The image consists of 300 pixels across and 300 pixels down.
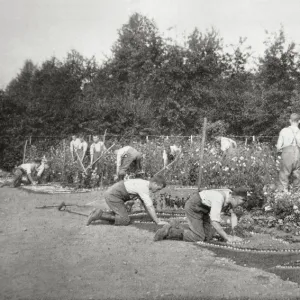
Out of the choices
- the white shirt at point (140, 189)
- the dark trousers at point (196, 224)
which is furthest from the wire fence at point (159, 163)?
the dark trousers at point (196, 224)

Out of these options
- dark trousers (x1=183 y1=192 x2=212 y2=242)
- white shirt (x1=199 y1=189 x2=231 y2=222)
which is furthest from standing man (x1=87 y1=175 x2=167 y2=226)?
white shirt (x1=199 y1=189 x2=231 y2=222)

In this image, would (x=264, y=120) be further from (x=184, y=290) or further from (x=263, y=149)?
(x=184, y=290)

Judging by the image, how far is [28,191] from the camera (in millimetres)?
12789

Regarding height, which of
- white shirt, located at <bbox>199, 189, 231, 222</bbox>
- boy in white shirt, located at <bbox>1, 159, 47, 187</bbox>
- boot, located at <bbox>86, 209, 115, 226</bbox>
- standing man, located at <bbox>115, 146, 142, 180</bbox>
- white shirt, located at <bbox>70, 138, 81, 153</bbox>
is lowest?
boot, located at <bbox>86, 209, 115, 226</bbox>

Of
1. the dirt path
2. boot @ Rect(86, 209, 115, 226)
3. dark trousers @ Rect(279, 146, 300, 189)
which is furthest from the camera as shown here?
dark trousers @ Rect(279, 146, 300, 189)

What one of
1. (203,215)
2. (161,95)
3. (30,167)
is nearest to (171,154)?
(30,167)

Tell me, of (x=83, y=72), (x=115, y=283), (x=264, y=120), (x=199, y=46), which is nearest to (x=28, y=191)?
(x=115, y=283)

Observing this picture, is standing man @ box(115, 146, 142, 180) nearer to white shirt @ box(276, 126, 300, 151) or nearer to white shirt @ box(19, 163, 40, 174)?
white shirt @ box(276, 126, 300, 151)

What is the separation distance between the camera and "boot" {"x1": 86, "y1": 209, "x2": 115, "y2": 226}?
760 centimetres

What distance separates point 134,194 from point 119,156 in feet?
11.9

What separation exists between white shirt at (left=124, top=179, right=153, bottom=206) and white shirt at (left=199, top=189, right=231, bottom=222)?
3.69ft

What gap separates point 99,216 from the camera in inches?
301

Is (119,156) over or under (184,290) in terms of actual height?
over

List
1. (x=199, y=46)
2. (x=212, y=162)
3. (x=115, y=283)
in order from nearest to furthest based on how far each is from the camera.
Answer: (x=115, y=283), (x=212, y=162), (x=199, y=46)
